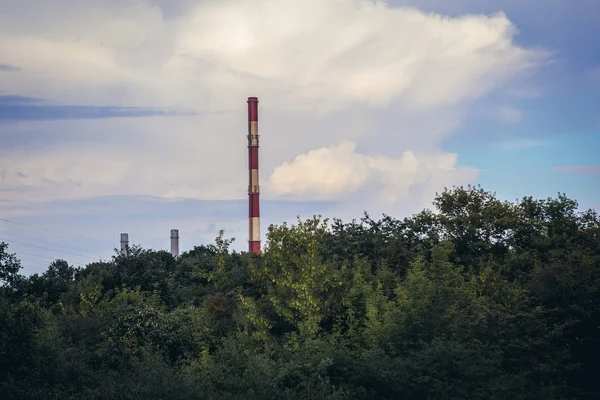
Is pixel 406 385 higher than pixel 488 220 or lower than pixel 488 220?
lower

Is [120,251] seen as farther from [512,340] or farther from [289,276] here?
[512,340]

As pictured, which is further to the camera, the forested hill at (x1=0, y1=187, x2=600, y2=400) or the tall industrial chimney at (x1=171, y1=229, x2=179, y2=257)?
the tall industrial chimney at (x1=171, y1=229, x2=179, y2=257)

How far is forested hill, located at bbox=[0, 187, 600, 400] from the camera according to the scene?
25453 millimetres

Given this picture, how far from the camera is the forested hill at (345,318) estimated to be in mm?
25453

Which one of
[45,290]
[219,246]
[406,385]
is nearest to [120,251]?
[45,290]

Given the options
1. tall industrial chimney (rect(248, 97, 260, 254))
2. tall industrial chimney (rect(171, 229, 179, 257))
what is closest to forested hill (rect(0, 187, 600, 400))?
tall industrial chimney (rect(248, 97, 260, 254))

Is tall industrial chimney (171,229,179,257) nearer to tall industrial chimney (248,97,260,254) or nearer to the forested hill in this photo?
tall industrial chimney (248,97,260,254)

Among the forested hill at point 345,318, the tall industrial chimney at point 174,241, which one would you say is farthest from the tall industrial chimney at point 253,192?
the tall industrial chimney at point 174,241

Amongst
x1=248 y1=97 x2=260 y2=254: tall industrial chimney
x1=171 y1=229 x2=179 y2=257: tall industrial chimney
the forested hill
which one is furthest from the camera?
x1=171 y1=229 x2=179 y2=257: tall industrial chimney

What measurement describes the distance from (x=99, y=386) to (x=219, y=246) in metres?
15.0

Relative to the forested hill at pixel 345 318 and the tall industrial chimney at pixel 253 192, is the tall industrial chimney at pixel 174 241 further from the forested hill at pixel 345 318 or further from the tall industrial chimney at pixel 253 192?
the forested hill at pixel 345 318

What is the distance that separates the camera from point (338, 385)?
27.6 m

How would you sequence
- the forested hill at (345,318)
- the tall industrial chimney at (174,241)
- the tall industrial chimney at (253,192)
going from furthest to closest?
the tall industrial chimney at (174,241), the tall industrial chimney at (253,192), the forested hill at (345,318)

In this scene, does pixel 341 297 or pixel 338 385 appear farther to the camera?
pixel 341 297
